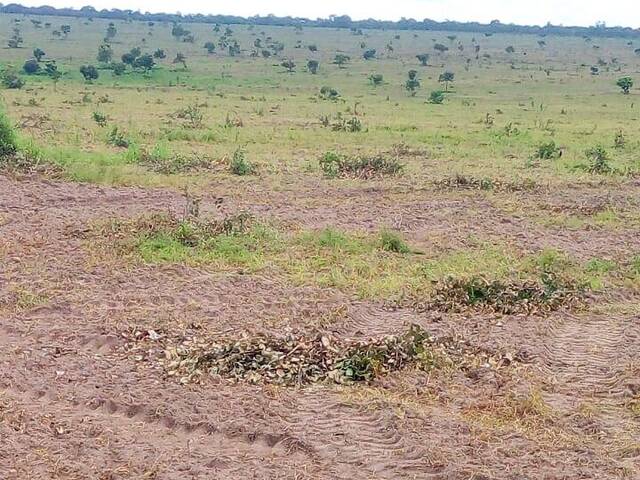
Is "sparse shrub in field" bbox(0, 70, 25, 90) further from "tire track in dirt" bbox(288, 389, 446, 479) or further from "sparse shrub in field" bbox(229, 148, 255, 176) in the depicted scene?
"tire track in dirt" bbox(288, 389, 446, 479)

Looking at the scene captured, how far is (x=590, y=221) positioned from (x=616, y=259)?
184 cm

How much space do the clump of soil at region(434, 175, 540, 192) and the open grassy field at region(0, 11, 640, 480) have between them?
59 mm

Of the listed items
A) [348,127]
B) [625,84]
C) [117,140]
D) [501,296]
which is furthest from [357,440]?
[625,84]

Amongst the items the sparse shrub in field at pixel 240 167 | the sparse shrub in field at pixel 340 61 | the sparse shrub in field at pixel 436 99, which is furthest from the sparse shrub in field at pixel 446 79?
the sparse shrub in field at pixel 240 167

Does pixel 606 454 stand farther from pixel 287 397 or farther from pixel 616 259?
pixel 616 259

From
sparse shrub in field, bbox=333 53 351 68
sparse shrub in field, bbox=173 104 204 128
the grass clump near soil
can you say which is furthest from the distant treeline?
the grass clump near soil

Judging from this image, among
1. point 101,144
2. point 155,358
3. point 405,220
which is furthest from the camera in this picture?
point 101,144

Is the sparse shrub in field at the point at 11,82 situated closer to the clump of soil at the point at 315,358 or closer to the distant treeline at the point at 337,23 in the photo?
the clump of soil at the point at 315,358

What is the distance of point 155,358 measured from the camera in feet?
21.2

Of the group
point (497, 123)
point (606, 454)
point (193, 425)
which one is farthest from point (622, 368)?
point (497, 123)

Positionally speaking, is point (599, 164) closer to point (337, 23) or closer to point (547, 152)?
point (547, 152)

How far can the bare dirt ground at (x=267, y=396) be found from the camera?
16.4 ft

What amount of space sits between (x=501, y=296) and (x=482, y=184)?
5713 millimetres

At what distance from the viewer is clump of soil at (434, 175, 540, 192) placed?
13.3 m
